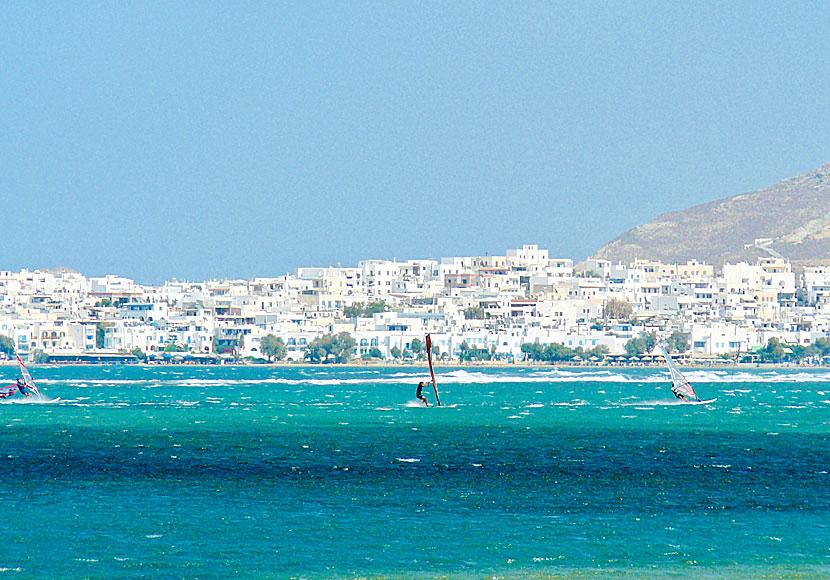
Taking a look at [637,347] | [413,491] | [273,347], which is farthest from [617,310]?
[413,491]

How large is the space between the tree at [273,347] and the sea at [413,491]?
3179 inches

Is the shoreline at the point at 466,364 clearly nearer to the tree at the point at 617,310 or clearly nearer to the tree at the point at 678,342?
the tree at the point at 678,342

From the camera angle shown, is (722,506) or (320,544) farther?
(722,506)

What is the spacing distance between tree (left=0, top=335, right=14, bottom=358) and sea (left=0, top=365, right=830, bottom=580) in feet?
295

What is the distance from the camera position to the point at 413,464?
2078 inches

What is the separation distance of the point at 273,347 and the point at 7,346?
28.9 meters

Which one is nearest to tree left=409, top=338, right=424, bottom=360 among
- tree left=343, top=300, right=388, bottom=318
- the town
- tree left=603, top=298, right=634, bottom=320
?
the town

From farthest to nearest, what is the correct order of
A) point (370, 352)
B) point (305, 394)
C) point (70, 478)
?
point (370, 352) → point (305, 394) → point (70, 478)

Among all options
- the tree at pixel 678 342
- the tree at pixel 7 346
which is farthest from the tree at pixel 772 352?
the tree at pixel 7 346

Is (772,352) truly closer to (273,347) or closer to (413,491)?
(273,347)

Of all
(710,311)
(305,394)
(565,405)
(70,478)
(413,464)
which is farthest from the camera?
(710,311)

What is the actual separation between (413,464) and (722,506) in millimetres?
13531

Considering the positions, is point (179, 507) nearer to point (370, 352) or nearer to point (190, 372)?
point (190, 372)

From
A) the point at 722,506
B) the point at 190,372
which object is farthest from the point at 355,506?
the point at 190,372
